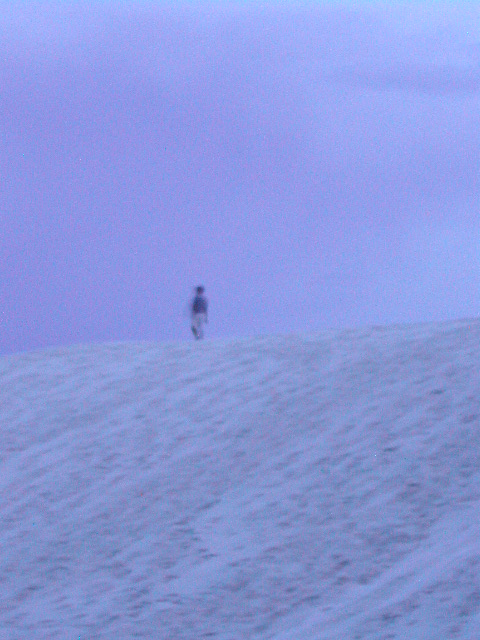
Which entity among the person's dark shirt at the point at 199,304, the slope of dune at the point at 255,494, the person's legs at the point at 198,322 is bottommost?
the slope of dune at the point at 255,494

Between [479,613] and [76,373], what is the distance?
9.60 metres

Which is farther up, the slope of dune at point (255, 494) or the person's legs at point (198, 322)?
the person's legs at point (198, 322)

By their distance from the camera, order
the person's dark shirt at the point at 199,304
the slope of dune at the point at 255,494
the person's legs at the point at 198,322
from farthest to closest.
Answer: the person's legs at the point at 198,322, the person's dark shirt at the point at 199,304, the slope of dune at the point at 255,494

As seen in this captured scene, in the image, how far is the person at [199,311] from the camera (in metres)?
19.0

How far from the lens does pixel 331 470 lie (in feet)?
32.5

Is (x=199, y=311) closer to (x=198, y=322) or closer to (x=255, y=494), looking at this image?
(x=198, y=322)

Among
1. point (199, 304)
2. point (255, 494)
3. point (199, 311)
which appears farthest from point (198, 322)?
point (255, 494)

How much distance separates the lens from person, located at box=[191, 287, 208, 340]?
19.0 m

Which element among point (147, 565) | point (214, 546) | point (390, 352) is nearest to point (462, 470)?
point (214, 546)

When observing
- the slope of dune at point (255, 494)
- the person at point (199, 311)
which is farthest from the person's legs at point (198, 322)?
the slope of dune at point (255, 494)

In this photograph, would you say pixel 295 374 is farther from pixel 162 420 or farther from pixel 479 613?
pixel 479 613

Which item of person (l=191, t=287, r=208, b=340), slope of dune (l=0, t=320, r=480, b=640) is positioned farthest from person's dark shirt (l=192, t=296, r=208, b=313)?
slope of dune (l=0, t=320, r=480, b=640)

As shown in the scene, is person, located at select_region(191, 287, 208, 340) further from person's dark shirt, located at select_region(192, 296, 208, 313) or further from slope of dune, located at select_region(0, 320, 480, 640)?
slope of dune, located at select_region(0, 320, 480, 640)

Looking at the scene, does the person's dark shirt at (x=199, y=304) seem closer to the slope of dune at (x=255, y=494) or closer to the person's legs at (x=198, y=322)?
the person's legs at (x=198, y=322)
